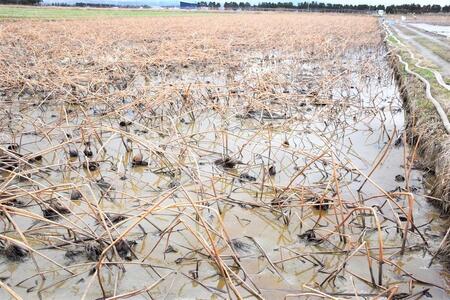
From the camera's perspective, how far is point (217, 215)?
3.36 m

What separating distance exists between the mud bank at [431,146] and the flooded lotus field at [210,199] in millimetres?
144

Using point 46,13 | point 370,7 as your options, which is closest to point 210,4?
point 370,7

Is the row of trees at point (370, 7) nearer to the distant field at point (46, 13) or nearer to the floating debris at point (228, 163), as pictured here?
the distant field at point (46, 13)

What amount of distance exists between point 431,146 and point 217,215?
3828 millimetres

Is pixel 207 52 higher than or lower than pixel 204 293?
higher

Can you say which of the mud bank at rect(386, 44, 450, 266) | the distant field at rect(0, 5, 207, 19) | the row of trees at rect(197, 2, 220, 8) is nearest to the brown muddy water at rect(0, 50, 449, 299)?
the mud bank at rect(386, 44, 450, 266)

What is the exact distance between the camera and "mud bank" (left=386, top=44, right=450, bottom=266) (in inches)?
174

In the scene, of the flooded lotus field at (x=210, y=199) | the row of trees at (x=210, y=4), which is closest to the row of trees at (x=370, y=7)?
the row of trees at (x=210, y=4)

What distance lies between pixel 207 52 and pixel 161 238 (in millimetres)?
12611

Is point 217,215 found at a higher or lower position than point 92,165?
higher

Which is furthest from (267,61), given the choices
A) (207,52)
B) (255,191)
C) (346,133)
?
(255,191)

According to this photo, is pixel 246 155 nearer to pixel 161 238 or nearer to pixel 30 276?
pixel 161 238

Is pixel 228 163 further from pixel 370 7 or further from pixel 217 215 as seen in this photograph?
pixel 370 7

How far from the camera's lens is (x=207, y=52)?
15461 mm
